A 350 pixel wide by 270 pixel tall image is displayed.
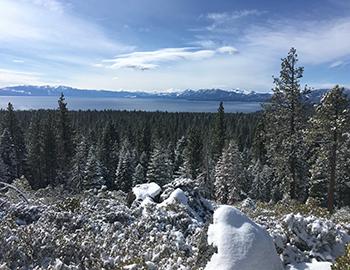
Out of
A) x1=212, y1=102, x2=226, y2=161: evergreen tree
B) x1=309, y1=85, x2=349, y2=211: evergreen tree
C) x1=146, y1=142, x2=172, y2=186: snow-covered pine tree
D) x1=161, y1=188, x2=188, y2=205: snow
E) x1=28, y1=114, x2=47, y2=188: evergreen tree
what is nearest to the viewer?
x1=161, y1=188, x2=188, y2=205: snow

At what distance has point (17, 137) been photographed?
58812 mm

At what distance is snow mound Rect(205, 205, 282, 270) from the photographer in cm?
685

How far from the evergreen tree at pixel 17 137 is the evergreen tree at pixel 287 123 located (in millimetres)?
45378

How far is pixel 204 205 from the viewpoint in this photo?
13695 millimetres

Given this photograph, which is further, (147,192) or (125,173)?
(125,173)

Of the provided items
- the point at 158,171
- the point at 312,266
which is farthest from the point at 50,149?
the point at 312,266

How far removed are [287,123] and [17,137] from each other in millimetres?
47349

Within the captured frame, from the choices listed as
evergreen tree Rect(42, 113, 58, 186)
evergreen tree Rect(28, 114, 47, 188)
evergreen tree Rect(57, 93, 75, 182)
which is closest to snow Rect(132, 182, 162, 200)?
evergreen tree Rect(57, 93, 75, 182)

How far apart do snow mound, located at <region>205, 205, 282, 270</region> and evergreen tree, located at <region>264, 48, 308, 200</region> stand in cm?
1696

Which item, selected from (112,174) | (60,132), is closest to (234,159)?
(60,132)

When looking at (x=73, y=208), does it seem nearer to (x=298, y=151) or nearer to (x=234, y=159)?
(x=298, y=151)

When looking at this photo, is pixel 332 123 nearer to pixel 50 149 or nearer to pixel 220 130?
pixel 220 130

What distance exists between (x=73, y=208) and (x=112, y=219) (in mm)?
1451

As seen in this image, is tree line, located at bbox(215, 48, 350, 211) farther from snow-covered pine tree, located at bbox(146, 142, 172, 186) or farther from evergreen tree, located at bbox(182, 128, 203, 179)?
snow-covered pine tree, located at bbox(146, 142, 172, 186)
